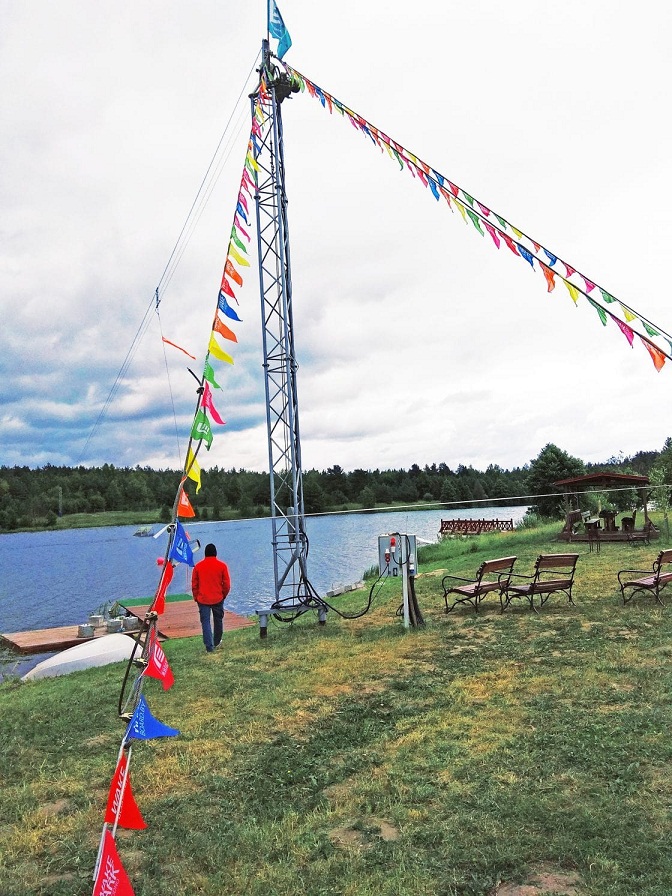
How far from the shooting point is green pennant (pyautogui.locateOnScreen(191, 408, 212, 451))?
4.91 meters

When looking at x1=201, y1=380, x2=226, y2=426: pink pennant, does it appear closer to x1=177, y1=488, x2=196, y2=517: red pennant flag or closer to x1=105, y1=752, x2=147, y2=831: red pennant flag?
x1=177, y1=488, x2=196, y2=517: red pennant flag

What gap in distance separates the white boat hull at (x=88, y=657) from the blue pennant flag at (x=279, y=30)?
11.3 meters

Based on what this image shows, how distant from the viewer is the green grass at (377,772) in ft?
11.6

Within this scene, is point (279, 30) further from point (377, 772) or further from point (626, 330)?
point (377, 772)

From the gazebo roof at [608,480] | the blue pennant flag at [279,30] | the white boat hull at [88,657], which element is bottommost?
the white boat hull at [88,657]

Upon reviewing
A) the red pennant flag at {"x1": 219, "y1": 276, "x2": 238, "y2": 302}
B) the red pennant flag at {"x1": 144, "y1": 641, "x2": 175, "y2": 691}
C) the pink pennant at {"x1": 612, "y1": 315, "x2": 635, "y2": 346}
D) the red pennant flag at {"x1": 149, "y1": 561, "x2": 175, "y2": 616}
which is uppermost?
the red pennant flag at {"x1": 219, "y1": 276, "x2": 238, "y2": 302}

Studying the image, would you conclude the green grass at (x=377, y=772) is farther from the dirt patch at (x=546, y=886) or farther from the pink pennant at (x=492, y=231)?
the pink pennant at (x=492, y=231)

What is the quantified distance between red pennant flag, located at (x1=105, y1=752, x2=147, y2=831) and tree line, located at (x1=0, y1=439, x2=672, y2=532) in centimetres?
216

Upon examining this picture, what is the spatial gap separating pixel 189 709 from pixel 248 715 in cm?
77

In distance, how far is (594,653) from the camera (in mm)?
7469

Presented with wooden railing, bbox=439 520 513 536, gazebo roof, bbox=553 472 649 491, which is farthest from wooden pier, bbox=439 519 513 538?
gazebo roof, bbox=553 472 649 491

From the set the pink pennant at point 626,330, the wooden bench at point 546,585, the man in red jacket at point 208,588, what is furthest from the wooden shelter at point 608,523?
the pink pennant at point 626,330

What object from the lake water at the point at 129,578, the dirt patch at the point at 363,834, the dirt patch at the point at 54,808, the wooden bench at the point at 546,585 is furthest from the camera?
the lake water at the point at 129,578

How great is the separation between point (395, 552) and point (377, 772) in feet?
18.2
